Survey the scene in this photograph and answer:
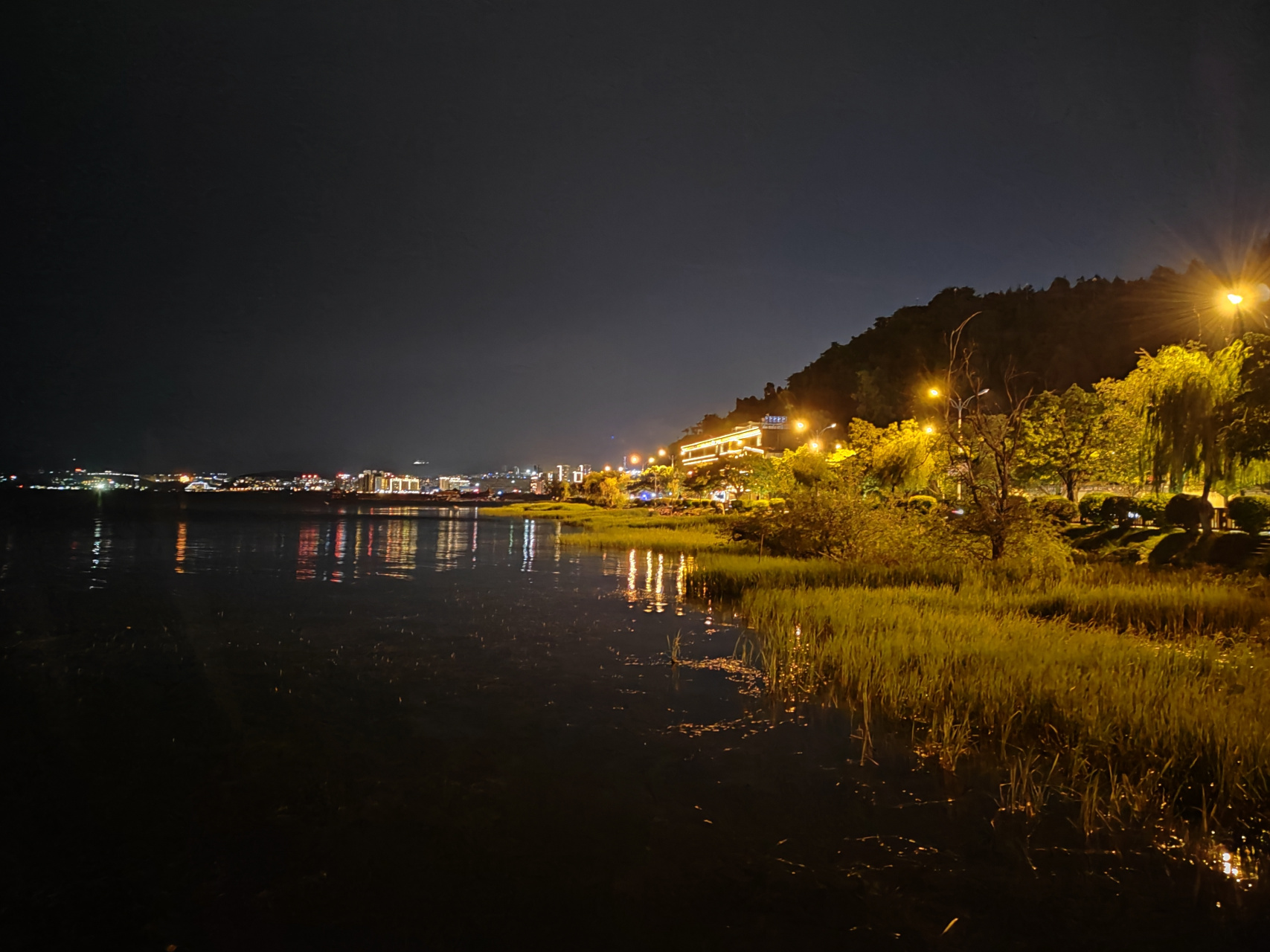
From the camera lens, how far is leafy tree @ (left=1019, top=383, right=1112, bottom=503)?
44.6 metres

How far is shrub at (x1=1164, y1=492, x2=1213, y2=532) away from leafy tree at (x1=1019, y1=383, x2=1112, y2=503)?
20413 millimetres

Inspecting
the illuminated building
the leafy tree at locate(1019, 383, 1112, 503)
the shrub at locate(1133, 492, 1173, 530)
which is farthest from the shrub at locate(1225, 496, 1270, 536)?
the illuminated building

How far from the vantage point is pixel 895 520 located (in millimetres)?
21734

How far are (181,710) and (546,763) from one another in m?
4.99

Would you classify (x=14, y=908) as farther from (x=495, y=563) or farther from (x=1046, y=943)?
(x=495, y=563)

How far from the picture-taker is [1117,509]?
104ft

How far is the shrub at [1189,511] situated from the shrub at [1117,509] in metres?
6.99

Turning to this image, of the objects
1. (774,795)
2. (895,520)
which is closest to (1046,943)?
(774,795)

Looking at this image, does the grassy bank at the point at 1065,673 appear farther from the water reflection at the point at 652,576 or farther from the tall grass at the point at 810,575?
the water reflection at the point at 652,576

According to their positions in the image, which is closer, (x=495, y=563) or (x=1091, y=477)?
(x=495, y=563)

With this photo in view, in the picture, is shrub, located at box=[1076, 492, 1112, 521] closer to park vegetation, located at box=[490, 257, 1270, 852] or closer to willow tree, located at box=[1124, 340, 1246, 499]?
park vegetation, located at box=[490, 257, 1270, 852]

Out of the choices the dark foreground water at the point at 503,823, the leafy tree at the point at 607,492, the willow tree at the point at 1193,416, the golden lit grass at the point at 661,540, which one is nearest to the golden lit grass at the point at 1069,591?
the dark foreground water at the point at 503,823

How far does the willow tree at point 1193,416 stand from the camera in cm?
2475

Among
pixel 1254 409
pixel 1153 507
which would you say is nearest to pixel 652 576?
pixel 1254 409
